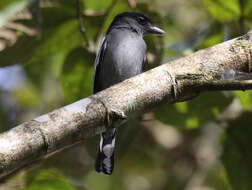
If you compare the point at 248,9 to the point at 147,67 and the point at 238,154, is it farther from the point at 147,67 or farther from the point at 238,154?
the point at 238,154

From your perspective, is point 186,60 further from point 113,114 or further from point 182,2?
point 182,2

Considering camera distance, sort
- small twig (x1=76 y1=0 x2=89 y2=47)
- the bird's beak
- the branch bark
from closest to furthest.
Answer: the branch bark < small twig (x1=76 y1=0 x2=89 y2=47) < the bird's beak

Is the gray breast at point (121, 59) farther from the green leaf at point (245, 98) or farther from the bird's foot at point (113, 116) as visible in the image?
the bird's foot at point (113, 116)

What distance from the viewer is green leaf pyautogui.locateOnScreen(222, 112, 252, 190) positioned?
11.4 ft

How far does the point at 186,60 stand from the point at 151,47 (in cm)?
126

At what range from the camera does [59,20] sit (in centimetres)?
346

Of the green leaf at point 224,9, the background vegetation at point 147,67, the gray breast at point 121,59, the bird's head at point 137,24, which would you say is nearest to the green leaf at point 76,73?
the background vegetation at point 147,67

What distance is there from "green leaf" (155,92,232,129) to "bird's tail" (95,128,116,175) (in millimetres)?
485

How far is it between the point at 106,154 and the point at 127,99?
1.54m

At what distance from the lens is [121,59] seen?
13.6ft

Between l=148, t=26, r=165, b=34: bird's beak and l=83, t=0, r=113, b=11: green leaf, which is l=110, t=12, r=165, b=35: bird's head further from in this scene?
l=83, t=0, r=113, b=11: green leaf

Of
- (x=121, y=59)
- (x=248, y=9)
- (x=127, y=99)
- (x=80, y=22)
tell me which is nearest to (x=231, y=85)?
(x=127, y=99)

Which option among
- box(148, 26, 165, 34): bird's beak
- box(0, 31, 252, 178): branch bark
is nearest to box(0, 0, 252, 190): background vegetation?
box(148, 26, 165, 34): bird's beak

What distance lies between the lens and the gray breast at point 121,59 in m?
4.13
